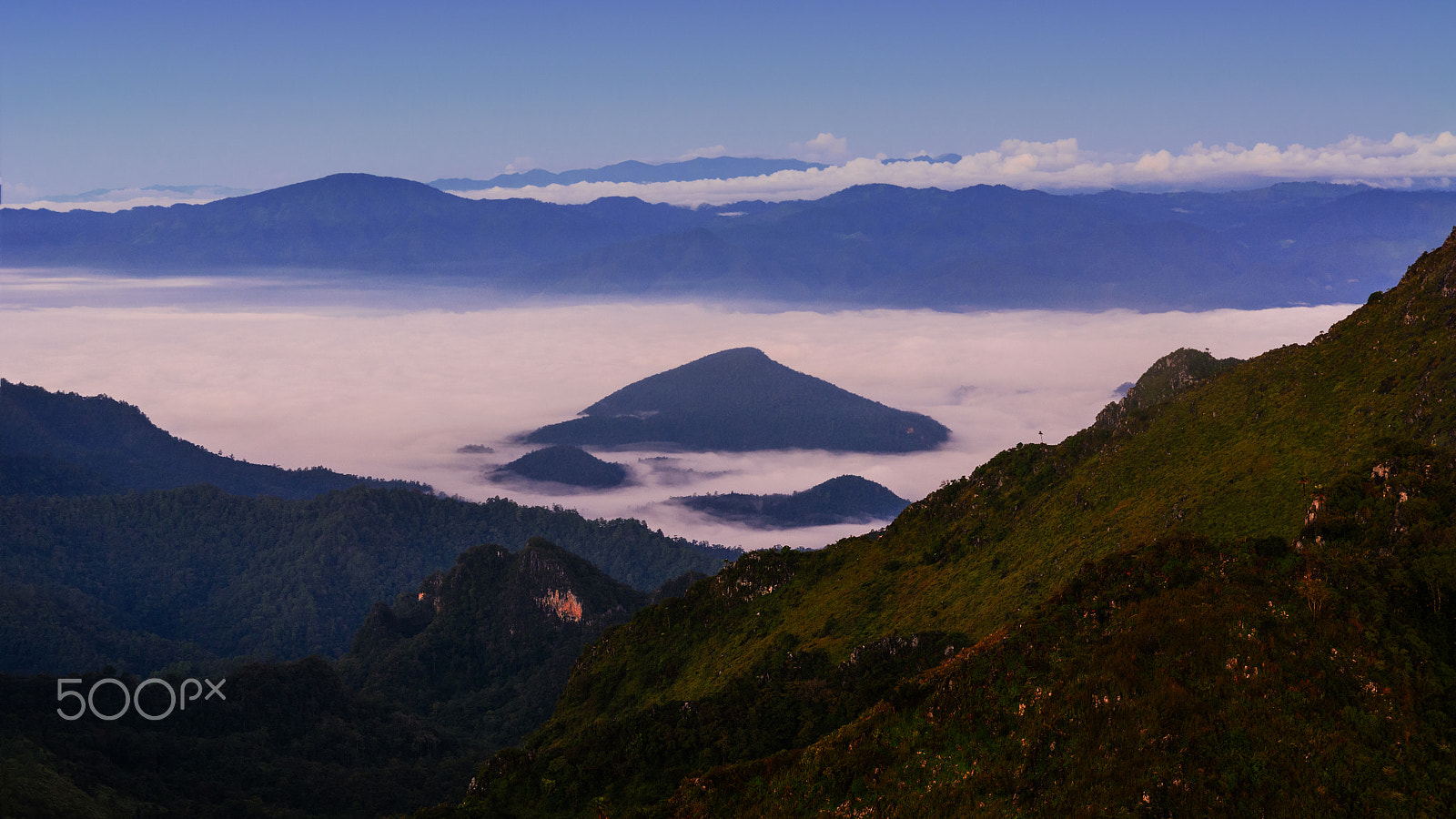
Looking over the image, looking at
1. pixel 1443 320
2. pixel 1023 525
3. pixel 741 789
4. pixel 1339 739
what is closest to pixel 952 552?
pixel 1023 525

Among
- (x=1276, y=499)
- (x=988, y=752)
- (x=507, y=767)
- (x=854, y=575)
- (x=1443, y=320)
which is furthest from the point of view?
(x=854, y=575)

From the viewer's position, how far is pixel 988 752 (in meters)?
30.4

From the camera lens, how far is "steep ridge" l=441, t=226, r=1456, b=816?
1073 inches

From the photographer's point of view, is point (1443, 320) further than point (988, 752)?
Yes

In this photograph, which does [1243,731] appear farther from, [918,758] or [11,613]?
[11,613]

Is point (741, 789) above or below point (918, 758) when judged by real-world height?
below

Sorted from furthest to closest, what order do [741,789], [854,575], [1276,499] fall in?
1. [854,575]
2. [1276,499]
3. [741,789]

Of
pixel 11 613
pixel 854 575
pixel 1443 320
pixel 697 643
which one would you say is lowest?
pixel 11 613

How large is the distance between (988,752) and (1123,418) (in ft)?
149
